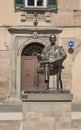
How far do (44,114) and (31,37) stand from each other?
13344 mm

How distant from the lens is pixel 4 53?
25.0 m

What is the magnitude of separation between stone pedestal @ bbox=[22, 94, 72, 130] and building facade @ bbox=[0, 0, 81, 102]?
12843mm

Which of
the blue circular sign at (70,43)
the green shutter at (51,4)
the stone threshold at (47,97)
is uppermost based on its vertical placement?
the green shutter at (51,4)

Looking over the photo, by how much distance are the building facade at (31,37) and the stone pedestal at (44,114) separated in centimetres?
1284

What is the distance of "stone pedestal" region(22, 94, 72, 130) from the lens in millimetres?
11859

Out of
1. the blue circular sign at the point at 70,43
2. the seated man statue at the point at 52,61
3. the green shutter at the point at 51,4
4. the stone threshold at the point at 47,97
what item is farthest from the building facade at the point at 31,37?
the stone threshold at the point at 47,97

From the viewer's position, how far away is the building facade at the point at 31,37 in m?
→ 24.8

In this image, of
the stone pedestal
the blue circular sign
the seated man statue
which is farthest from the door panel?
the stone pedestal

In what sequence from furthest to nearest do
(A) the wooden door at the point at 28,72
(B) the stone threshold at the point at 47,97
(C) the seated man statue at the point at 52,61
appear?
(A) the wooden door at the point at 28,72
(C) the seated man statue at the point at 52,61
(B) the stone threshold at the point at 47,97

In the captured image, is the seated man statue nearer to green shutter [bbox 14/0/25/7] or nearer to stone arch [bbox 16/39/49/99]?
stone arch [bbox 16/39/49/99]

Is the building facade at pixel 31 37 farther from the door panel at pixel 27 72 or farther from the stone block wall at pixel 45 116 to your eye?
the stone block wall at pixel 45 116

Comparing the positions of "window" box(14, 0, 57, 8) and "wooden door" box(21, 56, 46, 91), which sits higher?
"window" box(14, 0, 57, 8)

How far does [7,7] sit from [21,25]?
1.20 meters

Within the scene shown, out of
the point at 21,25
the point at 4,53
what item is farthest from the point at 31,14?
the point at 4,53
